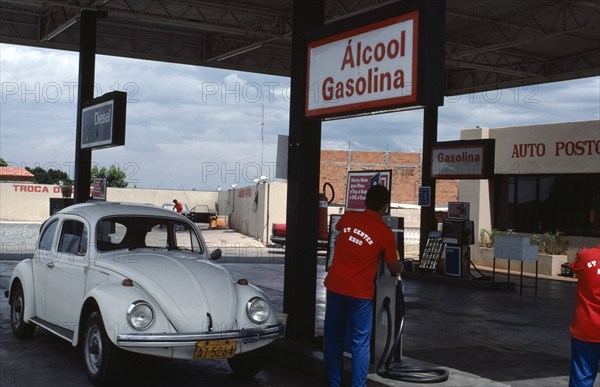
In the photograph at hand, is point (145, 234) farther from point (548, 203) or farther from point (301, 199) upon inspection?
point (548, 203)

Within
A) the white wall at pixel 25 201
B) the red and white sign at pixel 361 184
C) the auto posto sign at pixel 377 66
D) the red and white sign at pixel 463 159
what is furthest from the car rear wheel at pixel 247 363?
the white wall at pixel 25 201

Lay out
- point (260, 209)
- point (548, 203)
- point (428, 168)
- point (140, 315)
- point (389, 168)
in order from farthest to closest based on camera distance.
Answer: point (389, 168), point (260, 209), point (548, 203), point (428, 168), point (140, 315)

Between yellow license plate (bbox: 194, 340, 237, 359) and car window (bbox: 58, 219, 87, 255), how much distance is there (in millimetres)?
2152

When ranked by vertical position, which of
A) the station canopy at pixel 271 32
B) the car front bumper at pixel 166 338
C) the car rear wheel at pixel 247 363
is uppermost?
the station canopy at pixel 271 32

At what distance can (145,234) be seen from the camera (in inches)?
360

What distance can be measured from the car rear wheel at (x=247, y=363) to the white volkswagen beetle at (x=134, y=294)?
0.04ft

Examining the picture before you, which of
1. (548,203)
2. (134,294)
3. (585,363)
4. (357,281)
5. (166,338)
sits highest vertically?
(548,203)

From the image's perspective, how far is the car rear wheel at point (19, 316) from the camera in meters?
9.91

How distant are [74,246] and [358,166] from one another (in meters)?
44.5

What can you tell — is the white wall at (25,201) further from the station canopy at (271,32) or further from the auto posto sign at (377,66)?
the auto posto sign at (377,66)

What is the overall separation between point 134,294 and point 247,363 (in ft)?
5.03

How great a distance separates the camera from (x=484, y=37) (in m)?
22.0

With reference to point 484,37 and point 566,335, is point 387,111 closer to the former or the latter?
point 566,335

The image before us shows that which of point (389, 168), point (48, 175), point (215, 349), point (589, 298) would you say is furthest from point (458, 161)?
point (48, 175)
